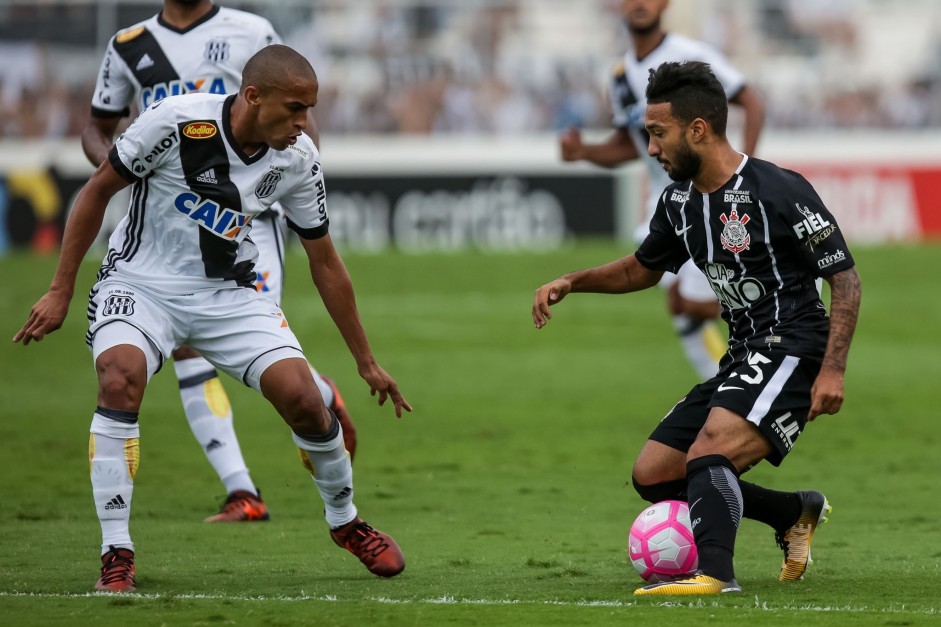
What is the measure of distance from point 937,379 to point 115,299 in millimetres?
9948

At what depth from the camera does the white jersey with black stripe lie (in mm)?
9727

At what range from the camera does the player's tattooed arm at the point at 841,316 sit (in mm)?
5461

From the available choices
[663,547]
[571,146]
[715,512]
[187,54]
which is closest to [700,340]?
[571,146]

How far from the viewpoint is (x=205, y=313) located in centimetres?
598

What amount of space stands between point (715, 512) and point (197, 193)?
242cm

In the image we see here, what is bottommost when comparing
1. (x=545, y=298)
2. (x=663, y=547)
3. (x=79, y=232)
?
(x=663, y=547)

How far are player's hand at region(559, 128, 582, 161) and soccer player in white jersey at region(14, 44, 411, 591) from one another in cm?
378

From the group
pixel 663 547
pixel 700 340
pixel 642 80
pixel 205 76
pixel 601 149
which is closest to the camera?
pixel 663 547

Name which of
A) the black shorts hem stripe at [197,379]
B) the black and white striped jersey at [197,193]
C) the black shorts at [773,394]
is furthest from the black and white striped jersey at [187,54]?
the black shorts at [773,394]

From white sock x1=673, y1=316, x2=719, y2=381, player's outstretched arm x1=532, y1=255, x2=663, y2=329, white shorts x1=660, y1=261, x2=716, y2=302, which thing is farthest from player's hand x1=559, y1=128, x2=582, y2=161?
player's outstretched arm x1=532, y1=255, x2=663, y2=329

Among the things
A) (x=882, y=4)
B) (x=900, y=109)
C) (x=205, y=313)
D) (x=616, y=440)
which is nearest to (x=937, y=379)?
(x=616, y=440)

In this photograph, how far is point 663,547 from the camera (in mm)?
5738

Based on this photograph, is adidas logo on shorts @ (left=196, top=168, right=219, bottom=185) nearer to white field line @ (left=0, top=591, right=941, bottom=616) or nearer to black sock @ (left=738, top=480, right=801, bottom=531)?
white field line @ (left=0, top=591, right=941, bottom=616)

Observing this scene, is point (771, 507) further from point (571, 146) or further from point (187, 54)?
point (571, 146)
